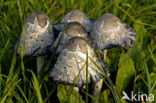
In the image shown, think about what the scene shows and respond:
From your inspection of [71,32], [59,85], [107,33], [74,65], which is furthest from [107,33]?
[59,85]

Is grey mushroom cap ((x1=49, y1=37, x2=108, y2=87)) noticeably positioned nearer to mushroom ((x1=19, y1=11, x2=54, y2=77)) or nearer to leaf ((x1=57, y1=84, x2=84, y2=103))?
leaf ((x1=57, y1=84, x2=84, y2=103))

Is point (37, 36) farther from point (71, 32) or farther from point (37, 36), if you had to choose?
point (71, 32)

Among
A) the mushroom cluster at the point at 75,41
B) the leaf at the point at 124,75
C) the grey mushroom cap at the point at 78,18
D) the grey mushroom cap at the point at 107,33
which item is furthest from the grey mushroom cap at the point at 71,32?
the leaf at the point at 124,75

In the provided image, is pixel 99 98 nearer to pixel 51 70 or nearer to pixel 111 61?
pixel 51 70

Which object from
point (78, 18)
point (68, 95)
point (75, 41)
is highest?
point (78, 18)

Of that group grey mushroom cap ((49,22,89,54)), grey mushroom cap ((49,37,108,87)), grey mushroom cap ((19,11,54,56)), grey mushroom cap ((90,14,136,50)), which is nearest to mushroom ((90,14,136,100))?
grey mushroom cap ((90,14,136,50))

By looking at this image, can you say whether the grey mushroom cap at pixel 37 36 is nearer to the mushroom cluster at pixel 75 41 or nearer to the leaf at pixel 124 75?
the mushroom cluster at pixel 75 41
